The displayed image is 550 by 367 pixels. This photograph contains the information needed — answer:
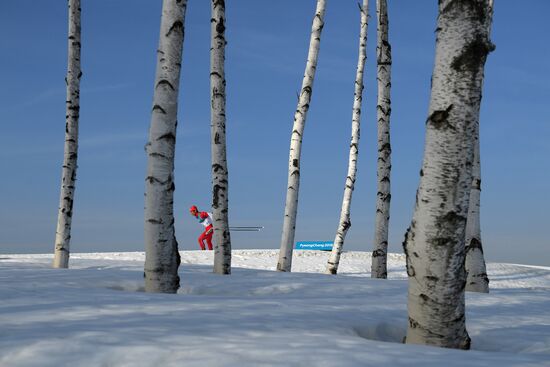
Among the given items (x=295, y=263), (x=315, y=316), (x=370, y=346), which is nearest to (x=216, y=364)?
(x=370, y=346)

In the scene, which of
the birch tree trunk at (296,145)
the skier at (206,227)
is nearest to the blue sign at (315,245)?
the skier at (206,227)

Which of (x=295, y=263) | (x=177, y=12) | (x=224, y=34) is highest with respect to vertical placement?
(x=224, y=34)

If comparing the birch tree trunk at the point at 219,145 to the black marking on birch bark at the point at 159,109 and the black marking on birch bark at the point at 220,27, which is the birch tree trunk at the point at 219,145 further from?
the black marking on birch bark at the point at 159,109

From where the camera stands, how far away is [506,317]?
5.99m

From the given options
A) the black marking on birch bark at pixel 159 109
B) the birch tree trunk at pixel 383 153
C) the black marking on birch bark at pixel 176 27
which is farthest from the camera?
the birch tree trunk at pixel 383 153

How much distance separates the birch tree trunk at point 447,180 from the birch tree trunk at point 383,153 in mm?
7910

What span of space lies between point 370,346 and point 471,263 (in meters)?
5.77

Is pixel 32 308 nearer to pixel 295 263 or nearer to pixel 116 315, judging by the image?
pixel 116 315

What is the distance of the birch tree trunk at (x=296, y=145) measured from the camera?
41.5 feet

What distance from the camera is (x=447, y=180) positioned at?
13.9ft

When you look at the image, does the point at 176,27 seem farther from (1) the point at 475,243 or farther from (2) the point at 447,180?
(1) the point at 475,243

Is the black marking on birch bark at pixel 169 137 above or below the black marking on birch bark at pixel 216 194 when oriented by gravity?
above

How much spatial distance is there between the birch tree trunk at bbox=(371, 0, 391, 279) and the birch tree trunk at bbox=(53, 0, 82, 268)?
18.9 feet

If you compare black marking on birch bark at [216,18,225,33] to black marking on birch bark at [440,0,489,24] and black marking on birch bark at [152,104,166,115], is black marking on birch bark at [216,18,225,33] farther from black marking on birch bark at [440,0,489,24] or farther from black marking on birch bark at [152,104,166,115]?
black marking on birch bark at [440,0,489,24]
